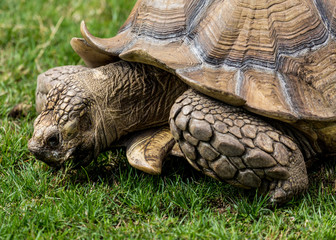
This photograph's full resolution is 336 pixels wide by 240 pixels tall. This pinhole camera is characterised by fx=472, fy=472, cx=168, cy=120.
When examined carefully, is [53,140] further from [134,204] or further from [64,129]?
[134,204]

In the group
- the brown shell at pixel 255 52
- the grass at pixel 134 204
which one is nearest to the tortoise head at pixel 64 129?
the grass at pixel 134 204

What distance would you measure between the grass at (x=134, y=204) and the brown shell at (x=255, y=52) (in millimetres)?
617

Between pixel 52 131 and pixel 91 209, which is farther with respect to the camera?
pixel 52 131

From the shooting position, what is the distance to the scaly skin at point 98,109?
10.7 ft

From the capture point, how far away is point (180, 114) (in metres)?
3.03

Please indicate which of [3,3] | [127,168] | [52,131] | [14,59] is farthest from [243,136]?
[3,3]

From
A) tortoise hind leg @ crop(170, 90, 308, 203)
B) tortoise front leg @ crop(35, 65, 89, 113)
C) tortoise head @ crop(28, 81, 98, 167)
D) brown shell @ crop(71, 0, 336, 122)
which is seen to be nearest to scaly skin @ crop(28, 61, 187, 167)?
tortoise head @ crop(28, 81, 98, 167)

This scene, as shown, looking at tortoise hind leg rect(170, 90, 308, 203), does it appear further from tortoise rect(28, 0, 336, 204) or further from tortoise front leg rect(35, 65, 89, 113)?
tortoise front leg rect(35, 65, 89, 113)

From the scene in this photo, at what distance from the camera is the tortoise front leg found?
11.9ft

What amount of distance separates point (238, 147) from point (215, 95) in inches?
14.0

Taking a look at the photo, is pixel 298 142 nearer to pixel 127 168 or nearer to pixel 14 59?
pixel 127 168

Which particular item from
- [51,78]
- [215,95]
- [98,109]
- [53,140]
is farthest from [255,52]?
[51,78]

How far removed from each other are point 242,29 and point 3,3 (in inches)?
159

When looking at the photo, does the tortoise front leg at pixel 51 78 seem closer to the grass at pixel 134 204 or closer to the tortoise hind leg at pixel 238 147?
the grass at pixel 134 204
